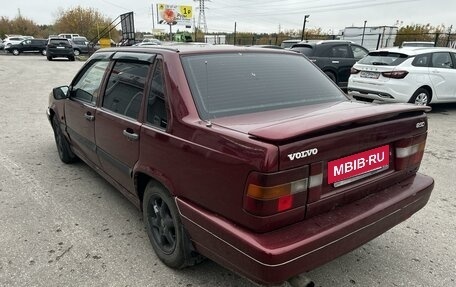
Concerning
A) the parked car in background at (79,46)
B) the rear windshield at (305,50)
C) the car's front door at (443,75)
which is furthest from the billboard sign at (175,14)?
the car's front door at (443,75)

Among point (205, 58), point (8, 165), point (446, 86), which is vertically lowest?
point (8, 165)

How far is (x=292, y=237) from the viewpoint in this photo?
190cm

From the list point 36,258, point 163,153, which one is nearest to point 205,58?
point 163,153

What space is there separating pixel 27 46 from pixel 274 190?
128 ft

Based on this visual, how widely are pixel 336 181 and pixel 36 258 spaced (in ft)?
7.70

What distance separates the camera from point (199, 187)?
2135 millimetres

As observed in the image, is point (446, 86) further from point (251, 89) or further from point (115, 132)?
point (115, 132)

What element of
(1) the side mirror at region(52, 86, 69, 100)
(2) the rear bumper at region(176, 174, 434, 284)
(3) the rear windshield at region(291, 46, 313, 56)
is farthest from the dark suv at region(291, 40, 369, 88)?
(2) the rear bumper at region(176, 174, 434, 284)

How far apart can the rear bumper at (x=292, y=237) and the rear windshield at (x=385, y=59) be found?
6658mm

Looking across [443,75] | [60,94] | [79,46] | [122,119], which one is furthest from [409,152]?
[79,46]

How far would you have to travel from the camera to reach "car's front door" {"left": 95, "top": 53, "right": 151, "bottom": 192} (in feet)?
9.19

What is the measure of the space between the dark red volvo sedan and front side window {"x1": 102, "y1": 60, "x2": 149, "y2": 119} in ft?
0.03

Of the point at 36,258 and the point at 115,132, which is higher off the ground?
the point at 115,132

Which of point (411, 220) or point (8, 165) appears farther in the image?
point (8, 165)
